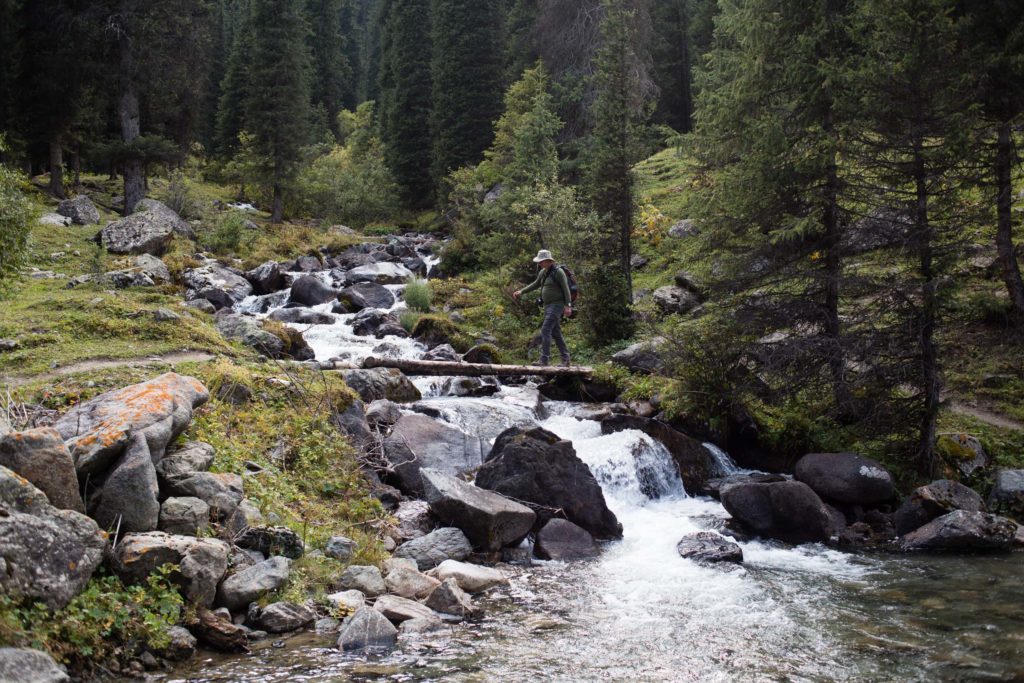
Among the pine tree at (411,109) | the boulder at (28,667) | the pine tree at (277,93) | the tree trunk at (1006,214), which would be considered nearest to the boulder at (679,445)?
the tree trunk at (1006,214)

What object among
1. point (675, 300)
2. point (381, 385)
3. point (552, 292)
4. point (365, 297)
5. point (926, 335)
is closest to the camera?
point (926, 335)

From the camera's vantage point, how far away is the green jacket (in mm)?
15844

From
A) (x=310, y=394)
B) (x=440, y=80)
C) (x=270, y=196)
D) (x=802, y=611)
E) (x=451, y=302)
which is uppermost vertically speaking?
(x=440, y=80)

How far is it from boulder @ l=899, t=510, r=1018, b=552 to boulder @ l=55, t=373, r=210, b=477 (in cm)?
881

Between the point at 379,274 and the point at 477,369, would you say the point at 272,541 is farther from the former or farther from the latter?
the point at 379,274

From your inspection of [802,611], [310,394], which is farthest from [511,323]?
[802,611]

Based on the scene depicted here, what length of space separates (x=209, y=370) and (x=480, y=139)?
3182 centimetres

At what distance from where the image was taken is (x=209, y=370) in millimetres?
10508

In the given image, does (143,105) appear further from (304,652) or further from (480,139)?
(304,652)

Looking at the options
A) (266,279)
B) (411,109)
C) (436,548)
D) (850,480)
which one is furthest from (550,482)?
(411,109)

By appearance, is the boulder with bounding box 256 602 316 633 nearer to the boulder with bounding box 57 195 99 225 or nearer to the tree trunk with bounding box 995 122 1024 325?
the tree trunk with bounding box 995 122 1024 325

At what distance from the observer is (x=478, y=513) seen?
29.7 ft

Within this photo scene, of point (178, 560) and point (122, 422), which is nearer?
→ point (178, 560)

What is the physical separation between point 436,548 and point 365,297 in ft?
53.8
